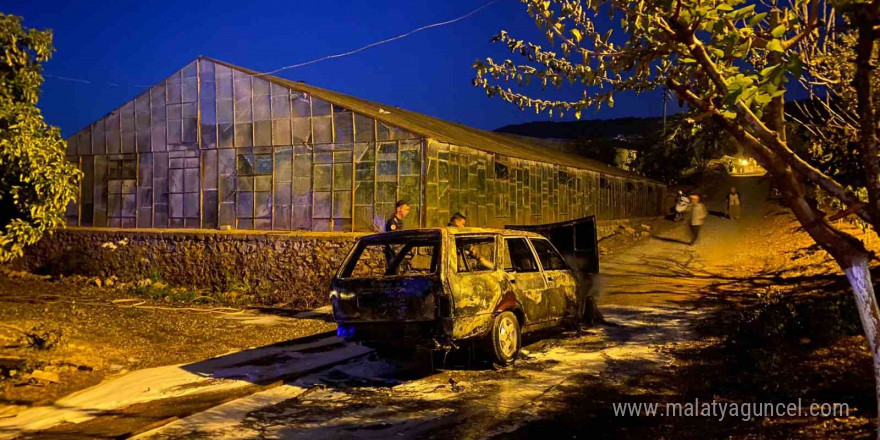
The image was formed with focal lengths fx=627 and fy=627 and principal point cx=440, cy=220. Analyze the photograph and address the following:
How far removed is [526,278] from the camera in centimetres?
817

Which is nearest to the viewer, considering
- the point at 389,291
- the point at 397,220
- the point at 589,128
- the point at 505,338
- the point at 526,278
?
the point at 389,291

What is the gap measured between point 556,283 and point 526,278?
85 centimetres

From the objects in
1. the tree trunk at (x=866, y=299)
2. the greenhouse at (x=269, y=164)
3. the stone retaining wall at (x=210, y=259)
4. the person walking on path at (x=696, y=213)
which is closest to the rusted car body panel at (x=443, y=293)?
the tree trunk at (x=866, y=299)

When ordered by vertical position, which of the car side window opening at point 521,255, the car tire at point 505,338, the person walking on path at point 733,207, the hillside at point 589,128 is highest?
the hillside at point 589,128

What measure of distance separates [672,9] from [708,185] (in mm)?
42322

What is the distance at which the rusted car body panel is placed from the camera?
22.7 feet

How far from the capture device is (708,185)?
43156mm

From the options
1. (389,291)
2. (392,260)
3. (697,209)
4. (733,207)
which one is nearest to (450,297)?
(389,291)

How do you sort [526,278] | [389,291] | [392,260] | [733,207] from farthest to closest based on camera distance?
[733,207] < [392,260] < [526,278] < [389,291]

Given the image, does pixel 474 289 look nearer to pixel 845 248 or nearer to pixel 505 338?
pixel 505 338

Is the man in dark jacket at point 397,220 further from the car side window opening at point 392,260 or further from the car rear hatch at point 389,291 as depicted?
the car rear hatch at point 389,291

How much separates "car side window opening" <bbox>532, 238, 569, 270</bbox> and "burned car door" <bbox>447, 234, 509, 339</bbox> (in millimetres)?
1458

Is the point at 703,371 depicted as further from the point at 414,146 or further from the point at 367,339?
the point at 414,146

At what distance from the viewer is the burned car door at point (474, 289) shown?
22.8ft
